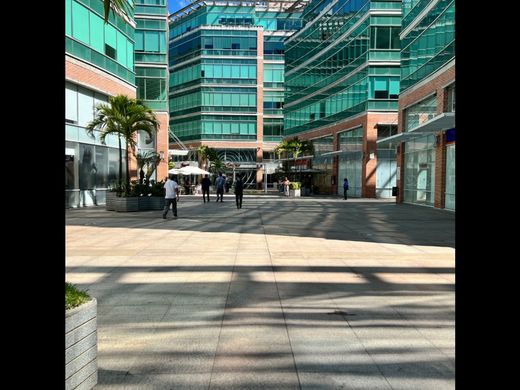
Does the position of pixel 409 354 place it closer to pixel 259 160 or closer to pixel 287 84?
pixel 287 84

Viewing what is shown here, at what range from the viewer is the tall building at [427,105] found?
23172 mm

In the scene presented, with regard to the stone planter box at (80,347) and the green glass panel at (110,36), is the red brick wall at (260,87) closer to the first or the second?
the green glass panel at (110,36)

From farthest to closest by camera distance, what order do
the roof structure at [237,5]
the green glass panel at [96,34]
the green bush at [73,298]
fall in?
the roof structure at [237,5]
the green glass panel at [96,34]
the green bush at [73,298]

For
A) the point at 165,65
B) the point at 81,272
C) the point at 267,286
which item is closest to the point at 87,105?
the point at 165,65

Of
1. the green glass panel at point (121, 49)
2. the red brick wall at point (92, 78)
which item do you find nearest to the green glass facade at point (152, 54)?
the green glass panel at point (121, 49)

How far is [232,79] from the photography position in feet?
246

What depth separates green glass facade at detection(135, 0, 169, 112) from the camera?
41.1m

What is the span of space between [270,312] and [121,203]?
1765 cm

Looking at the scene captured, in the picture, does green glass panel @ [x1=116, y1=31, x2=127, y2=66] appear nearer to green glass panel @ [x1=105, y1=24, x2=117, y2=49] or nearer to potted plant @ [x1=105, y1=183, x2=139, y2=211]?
green glass panel @ [x1=105, y1=24, x2=117, y2=49]

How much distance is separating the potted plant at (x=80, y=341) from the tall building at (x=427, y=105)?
18215 millimetres

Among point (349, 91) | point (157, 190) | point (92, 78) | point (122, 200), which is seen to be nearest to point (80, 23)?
point (92, 78)

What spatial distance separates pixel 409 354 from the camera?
4.40 m

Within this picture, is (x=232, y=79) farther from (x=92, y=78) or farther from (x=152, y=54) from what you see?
(x=92, y=78)

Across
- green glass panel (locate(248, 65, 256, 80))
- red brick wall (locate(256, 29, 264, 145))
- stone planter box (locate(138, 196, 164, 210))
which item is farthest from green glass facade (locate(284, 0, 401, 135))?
stone planter box (locate(138, 196, 164, 210))
